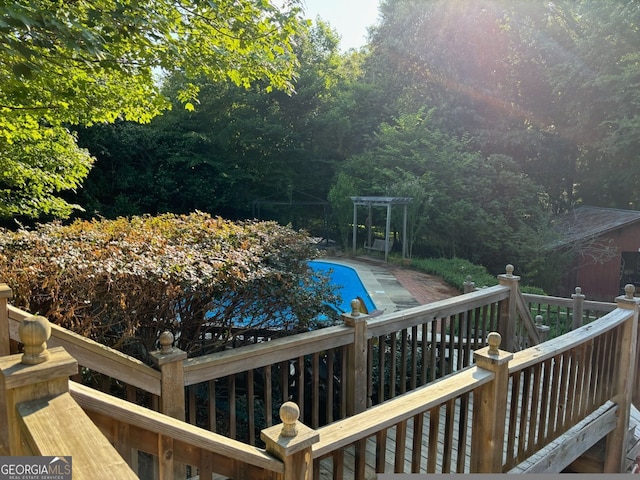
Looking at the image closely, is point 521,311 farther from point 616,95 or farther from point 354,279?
point 616,95

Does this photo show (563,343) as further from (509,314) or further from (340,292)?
(340,292)

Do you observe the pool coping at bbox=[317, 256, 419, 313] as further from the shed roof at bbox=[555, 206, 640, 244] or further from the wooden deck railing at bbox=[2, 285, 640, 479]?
the shed roof at bbox=[555, 206, 640, 244]

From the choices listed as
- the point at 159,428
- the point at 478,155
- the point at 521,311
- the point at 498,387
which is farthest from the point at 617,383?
the point at 478,155

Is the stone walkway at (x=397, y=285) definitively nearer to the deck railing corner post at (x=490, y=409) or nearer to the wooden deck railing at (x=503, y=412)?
the wooden deck railing at (x=503, y=412)

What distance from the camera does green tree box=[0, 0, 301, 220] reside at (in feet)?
7.87

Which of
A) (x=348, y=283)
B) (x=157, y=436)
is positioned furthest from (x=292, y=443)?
(x=348, y=283)

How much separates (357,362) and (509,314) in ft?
6.36

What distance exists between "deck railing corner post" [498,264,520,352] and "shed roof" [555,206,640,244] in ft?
34.2

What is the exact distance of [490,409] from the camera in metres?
2.17

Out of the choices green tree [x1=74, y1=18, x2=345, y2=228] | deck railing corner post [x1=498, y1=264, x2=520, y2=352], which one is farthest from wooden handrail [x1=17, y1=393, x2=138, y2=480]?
green tree [x1=74, y1=18, x2=345, y2=228]

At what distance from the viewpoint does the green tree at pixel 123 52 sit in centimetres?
240

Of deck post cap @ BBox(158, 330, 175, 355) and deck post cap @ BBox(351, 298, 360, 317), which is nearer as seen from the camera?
deck post cap @ BBox(158, 330, 175, 355)

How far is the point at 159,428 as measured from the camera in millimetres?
1335

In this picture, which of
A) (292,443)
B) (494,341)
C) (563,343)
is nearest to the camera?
(292,443)
